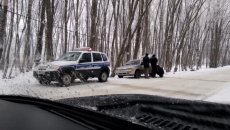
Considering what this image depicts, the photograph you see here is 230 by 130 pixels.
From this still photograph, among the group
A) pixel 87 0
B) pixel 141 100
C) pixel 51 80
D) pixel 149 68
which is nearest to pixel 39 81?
pixel 51 80

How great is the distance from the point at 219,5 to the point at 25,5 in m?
31.5

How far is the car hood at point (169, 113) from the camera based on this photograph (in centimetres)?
243

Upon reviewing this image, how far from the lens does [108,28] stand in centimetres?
4684

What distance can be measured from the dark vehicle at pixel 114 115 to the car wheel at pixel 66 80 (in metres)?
13.4

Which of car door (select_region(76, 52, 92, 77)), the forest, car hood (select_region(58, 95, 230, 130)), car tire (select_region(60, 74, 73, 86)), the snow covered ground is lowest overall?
the snow covered ground

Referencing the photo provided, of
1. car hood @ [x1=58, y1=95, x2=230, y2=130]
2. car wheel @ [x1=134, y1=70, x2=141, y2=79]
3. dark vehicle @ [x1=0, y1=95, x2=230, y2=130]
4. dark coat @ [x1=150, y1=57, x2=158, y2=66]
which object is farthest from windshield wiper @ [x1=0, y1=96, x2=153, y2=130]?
dark coat @ [x1=150, y1=57, x2=158, y2=66]

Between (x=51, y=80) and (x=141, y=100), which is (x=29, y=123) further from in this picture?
(x=51, y=80)

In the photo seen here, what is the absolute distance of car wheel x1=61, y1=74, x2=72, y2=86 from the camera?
16812 mm

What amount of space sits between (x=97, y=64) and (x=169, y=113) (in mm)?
16527

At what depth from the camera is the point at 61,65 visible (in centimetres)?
1694

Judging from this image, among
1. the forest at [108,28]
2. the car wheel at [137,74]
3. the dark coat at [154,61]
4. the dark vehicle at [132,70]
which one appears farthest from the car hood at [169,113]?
the dark coat at [154,61]

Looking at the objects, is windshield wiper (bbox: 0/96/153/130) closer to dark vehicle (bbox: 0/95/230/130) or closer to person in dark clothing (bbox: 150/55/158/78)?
dark vehicle (bbox: 0/95/230/130)

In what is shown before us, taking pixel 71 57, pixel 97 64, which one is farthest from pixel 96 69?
pixel 71 57

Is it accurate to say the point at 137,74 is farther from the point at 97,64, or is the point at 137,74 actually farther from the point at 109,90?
the point at 109,90
